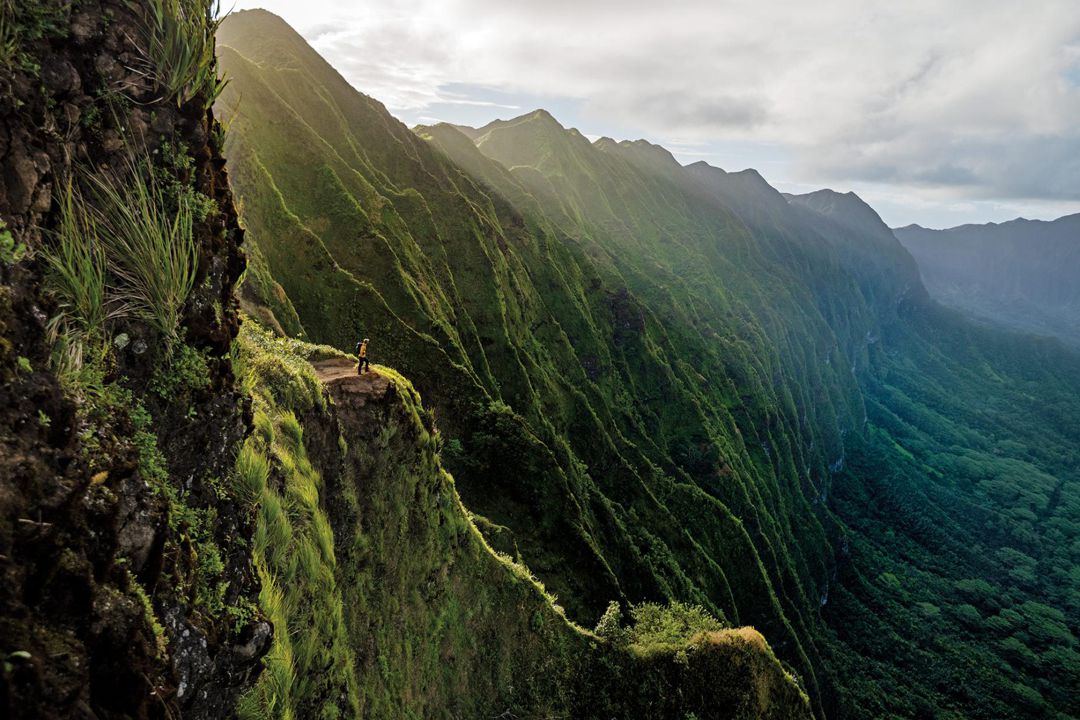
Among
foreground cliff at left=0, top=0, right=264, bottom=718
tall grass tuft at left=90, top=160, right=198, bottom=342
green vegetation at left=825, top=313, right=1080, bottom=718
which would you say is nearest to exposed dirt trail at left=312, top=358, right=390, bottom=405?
foreground cliff at left=0, top=0, right=264, bottom=718

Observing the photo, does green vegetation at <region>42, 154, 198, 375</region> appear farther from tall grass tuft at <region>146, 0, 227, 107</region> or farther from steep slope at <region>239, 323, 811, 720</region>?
steep slope at <region>239, 323, 811, 720</region>

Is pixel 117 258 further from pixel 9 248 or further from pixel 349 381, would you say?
pixel 349 381

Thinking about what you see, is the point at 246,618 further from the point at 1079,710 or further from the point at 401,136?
the point at 1079,710

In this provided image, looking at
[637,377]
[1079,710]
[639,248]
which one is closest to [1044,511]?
[1079,710]

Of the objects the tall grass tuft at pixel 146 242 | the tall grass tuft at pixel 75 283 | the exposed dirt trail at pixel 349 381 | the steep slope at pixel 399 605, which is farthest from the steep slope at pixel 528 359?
the tall grass tuft at pixel 75 283

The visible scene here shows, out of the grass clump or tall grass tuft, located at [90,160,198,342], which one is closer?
tall grass tuft, located at [90,160,198,342]

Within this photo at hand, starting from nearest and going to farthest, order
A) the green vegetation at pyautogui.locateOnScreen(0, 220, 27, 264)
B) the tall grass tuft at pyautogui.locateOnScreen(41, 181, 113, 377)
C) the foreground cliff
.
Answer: the foreground cliff → the green vegetation at pyautogui.locateOnScreen(0, 220, 27, 264) → the tall grass tuft at pyautogui.locateOnScreen(41, 181, 113, 377)

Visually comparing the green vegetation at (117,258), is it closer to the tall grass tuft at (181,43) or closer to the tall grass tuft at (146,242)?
the tall grass tuft at (146,242)
